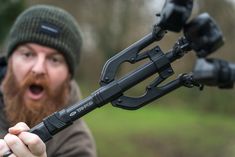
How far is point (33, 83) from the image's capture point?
409 centimetres

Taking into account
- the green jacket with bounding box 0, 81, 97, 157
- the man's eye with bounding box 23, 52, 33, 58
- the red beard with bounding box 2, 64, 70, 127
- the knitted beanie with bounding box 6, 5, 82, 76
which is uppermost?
the knitted beanie with bounding box 6, 5, 82, 76

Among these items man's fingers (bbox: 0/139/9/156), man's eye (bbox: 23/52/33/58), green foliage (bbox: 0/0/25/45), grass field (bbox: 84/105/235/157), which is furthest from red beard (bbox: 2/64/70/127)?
grass field (bbox: 84/105/235/157)

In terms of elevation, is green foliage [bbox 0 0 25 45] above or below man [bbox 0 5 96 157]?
above

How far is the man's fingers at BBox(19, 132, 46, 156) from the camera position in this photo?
2654 millimetres

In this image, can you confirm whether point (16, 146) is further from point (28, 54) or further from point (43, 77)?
point (28, 54)

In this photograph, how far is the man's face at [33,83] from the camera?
13.5ft

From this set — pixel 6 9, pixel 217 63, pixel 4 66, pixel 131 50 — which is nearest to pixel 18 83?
pixel 4 66

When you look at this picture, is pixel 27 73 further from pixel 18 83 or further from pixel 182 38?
pixel 182 38

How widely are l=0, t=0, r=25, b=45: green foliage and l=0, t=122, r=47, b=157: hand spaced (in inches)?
398

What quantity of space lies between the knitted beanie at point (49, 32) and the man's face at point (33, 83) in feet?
0.19

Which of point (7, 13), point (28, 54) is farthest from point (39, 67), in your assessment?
point (7, 13)

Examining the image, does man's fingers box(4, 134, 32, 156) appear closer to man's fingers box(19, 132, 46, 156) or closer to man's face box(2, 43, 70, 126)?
man's fingers box(19, 132, 46, 156)

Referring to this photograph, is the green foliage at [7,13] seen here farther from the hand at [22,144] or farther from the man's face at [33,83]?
the hand at [22,144]

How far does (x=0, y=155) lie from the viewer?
8.80 ft
